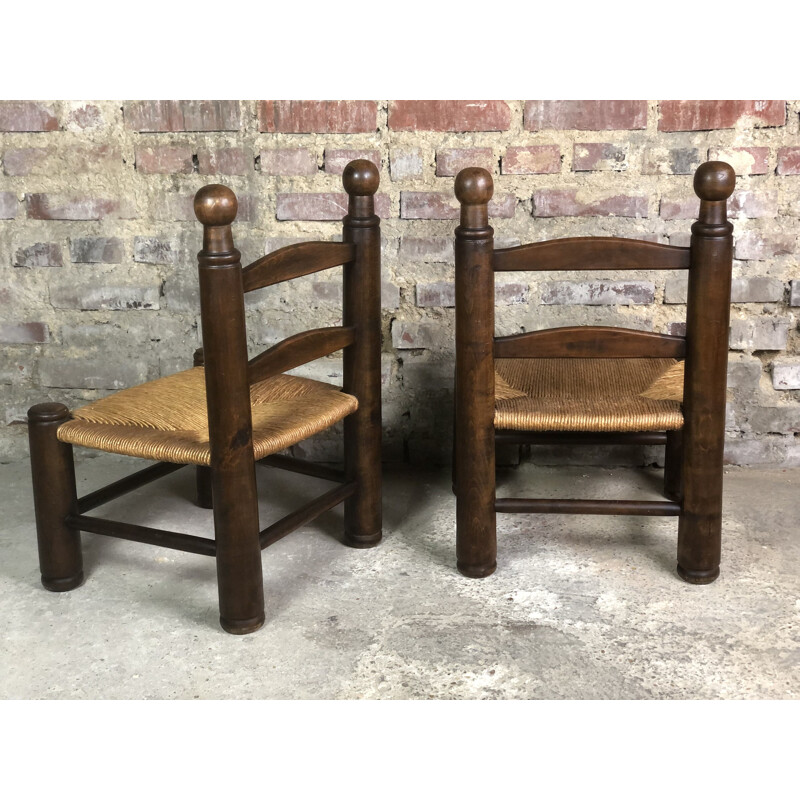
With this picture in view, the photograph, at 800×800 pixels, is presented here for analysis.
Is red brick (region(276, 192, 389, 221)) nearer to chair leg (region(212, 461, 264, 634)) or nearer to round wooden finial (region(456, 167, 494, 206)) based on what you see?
round wooden finial (region(456, 167, 494, 206))

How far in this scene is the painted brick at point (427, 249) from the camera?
2656 millimetres

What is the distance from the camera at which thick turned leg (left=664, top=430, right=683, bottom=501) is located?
2.47m

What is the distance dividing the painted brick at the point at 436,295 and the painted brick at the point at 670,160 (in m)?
0.57

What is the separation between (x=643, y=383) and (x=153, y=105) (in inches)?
56.2

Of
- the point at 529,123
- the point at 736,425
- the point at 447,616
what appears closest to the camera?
the point at 447,616

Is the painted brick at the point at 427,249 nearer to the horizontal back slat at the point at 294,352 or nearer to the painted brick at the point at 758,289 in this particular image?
the horizontal back slat at the point at 294,352

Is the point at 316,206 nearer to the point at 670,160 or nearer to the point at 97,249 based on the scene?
the point at 97,249

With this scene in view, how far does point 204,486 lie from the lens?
2518mm

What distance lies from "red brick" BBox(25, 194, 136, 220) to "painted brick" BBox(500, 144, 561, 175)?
998 millimetres

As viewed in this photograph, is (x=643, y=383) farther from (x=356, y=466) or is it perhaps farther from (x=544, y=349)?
(x=356, y=466)

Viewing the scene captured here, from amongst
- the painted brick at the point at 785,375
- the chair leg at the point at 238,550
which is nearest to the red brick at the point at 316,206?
the chair leg at the point at 238,550

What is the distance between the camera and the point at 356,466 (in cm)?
229

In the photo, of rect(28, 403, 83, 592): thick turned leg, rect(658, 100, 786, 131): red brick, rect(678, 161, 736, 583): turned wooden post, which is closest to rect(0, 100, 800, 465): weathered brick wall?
rect(658, 100, 786, 131): red brick
